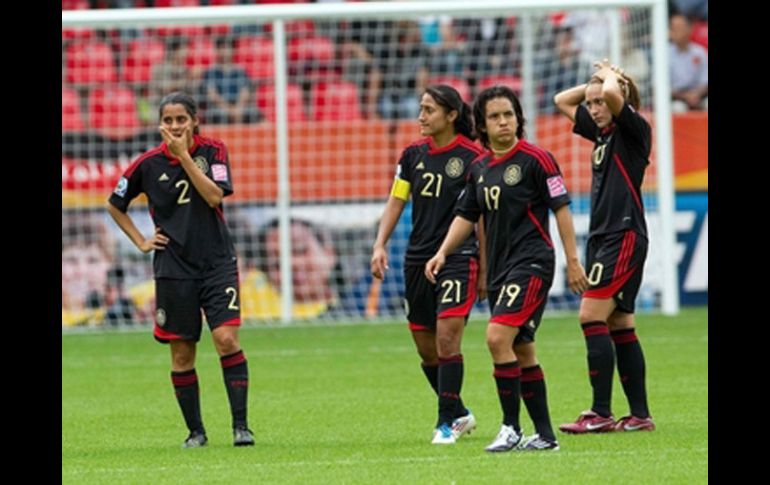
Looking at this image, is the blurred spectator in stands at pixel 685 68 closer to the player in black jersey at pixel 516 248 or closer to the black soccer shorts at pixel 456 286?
the black soccer shorts at pixel 456 286

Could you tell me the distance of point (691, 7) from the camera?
80.7 feet

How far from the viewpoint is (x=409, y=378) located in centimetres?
1376

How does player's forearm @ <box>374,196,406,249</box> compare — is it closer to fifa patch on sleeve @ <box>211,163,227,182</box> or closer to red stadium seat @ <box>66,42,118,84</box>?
fifa patch on sleeve @ <box>211,163,227,182</box>

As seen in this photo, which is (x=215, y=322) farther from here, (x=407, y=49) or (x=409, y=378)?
(x=407, y=49)

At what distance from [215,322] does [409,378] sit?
412cm

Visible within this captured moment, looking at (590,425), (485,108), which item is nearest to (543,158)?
(485,108)

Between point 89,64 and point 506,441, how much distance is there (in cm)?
1317

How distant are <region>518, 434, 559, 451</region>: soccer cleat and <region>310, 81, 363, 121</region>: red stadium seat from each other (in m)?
12.6

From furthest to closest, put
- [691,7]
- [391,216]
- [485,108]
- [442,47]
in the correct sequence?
1. [691,7]
2. [442,47]
3. [391,216]
4. [485,108]

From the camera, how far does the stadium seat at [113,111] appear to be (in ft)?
67.8

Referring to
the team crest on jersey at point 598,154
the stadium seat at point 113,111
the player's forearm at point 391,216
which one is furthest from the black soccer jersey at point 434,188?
the stadium seat at point 113,111

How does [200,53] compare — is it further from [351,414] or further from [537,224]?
[537,224]

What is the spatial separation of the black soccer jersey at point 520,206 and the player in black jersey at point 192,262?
1610 mm
